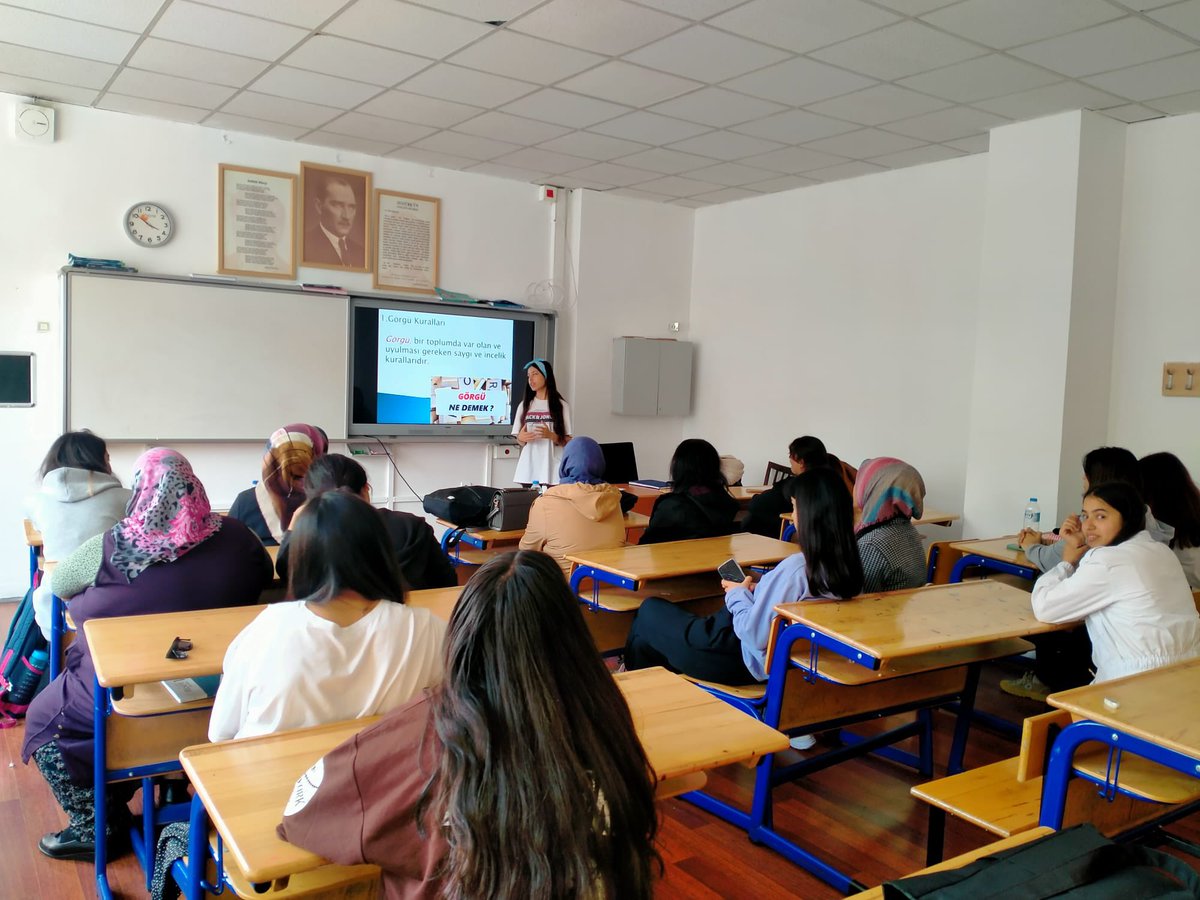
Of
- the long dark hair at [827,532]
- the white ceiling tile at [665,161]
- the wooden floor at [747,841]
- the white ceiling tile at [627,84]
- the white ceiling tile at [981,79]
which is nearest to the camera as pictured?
the wooden floor at [747,841]

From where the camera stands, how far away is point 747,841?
2.71 metres

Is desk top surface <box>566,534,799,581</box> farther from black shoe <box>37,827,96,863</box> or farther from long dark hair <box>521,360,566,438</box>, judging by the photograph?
long dark hair <box>521,360,566,438</box>

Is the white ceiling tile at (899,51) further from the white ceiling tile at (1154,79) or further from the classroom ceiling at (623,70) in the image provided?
the white ceiling tile at (1154,79)

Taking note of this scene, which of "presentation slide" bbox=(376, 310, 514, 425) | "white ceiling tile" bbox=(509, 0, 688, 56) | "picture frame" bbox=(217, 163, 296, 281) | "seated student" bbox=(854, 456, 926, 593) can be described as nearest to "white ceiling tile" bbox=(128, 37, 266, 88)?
"picture frame" bbox=(217, 163, 296, 281)

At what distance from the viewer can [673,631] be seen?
9.56 ft

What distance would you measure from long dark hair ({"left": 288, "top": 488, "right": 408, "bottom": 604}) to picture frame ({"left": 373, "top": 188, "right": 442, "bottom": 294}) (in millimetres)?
4669

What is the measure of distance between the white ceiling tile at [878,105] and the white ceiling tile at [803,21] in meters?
0.72

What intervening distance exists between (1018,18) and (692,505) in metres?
2.40

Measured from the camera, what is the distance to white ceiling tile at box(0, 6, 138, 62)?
12.7 feet

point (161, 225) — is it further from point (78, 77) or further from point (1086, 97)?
point (1086, 97)

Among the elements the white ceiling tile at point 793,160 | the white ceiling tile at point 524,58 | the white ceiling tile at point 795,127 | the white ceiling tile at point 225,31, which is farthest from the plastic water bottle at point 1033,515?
the white ceiling tile at point 225,31

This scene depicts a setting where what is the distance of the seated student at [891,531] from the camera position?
3.13 meters

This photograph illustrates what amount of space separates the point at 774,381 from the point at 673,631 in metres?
4.18

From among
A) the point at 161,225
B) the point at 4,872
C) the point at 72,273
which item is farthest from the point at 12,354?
the point at 4,872
